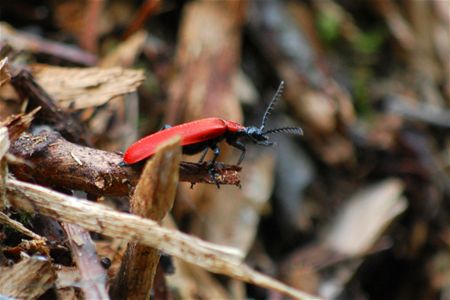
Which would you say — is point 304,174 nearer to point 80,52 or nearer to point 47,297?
point 80,52

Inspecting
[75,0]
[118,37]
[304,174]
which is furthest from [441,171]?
[75,0]

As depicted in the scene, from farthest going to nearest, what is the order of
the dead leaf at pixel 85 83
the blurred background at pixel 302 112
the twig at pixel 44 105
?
the blurred background at pixel 302 112, the dead leaf at pixel 85 83, the twig at pixel 44 105

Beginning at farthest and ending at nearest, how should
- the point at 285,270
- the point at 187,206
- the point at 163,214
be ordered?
the point at 285,270 < the point at 187,206 < the point at 163,214

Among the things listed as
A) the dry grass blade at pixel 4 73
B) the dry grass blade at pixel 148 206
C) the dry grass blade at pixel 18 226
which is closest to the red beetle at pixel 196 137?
the dry grass blade at pixel 148 206

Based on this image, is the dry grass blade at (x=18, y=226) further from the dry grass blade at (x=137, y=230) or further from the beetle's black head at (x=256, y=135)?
the beetle's black head at (x=256, y=135)

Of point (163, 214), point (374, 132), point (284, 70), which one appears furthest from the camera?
point (374, 132)

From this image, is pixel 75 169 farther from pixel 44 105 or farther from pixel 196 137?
pixel 44 105
